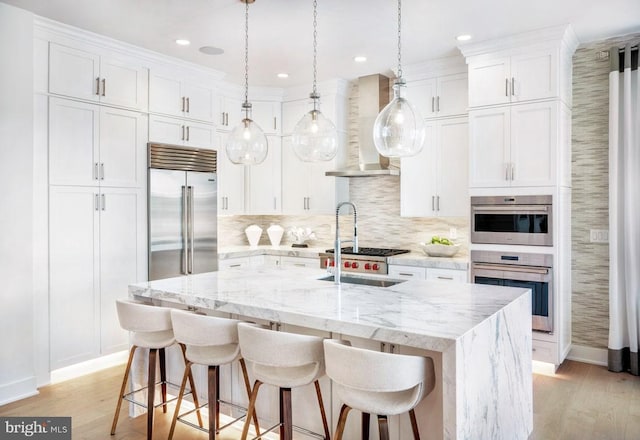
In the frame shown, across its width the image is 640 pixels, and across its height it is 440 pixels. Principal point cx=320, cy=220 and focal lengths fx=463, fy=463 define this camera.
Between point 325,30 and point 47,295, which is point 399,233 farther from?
point 47,295

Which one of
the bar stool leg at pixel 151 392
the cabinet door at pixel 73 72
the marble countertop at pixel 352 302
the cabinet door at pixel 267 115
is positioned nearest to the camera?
the marble countertop at pixel 352 302

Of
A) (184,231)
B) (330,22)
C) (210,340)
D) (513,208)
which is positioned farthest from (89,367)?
(513,208)

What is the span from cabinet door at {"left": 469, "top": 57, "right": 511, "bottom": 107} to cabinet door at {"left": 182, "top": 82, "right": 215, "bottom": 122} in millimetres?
2763

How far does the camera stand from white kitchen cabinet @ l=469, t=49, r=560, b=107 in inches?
153

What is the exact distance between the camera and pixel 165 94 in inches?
183

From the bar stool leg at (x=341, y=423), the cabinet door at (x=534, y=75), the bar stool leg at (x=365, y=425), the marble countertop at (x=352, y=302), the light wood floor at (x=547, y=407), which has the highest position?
the cabinet door at (x=534, y=75)

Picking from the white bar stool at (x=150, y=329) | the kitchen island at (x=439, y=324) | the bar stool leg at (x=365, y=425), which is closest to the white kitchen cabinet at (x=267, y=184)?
the kitchen island at (x=439, y=324)

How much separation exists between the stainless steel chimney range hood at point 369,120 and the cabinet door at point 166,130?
164cm

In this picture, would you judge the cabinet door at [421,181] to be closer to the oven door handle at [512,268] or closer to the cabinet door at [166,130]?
the oven door handle at [512,268]

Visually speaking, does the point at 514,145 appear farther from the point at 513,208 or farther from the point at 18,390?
the point at 18,390

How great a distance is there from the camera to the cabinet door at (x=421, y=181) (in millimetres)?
4746

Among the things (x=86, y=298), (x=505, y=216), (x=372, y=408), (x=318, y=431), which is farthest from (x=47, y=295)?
(x=505, y=216)

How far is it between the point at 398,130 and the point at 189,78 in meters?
3.07

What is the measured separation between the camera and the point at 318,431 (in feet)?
8.46
